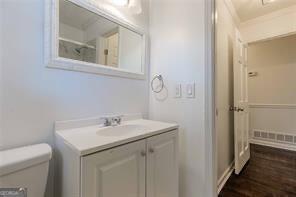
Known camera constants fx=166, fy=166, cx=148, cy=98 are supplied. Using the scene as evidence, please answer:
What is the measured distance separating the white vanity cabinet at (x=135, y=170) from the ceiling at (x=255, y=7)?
2.29m

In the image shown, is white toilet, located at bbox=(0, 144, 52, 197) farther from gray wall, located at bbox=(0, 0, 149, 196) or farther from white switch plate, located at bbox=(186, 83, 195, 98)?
white switch plate, located at bbox=(186, 83, 195, 98)

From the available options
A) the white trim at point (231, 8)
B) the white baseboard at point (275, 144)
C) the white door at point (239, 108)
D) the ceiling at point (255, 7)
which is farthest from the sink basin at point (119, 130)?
the white baseboard at point (275, 144)

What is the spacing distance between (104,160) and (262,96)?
381cm

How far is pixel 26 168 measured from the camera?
30.1 inches

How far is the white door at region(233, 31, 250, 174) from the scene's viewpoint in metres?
2.18

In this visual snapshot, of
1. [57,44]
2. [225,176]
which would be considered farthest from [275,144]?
[57,44]

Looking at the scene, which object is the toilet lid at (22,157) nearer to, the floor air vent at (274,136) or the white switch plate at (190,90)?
the white switch plate at (190,90)

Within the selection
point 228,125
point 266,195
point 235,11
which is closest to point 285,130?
point 228,125

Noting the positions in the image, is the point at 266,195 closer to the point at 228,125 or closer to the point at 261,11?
the point at 228,125

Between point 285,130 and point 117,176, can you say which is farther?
point 285,130

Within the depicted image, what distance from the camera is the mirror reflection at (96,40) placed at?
3.78 ft

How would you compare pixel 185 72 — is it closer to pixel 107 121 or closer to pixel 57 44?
pixel 107 121

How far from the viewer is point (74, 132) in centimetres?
106

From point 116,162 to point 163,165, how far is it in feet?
1.52
